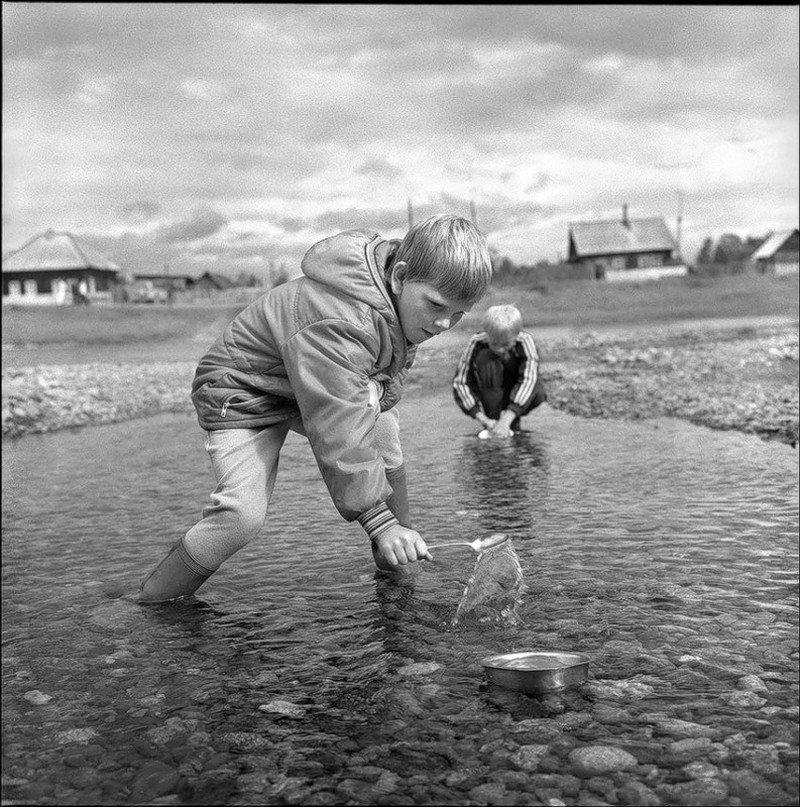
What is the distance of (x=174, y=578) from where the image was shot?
4254 millimetres

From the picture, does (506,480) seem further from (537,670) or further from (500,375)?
(537,670)

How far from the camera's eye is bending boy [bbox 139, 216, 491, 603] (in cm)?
378

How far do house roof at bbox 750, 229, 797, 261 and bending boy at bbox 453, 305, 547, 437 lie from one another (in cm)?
9326

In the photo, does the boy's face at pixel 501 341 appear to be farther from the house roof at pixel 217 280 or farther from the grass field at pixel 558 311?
the house roof at pixel 217 280

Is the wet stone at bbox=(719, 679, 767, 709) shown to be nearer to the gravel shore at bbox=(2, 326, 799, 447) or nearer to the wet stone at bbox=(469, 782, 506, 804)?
the wet stone at bbox=(469, 782, 506, 804)

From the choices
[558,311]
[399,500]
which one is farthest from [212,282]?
[399,500]

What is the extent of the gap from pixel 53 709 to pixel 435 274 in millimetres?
2054

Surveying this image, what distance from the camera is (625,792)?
2.57 meters

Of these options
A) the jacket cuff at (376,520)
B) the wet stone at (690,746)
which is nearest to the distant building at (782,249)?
the jacket cuff at (376,520)

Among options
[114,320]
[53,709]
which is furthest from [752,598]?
[114,320]

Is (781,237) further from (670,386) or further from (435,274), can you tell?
(435,274)

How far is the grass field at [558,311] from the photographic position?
40844mm

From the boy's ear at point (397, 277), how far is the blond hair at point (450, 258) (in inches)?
1.1

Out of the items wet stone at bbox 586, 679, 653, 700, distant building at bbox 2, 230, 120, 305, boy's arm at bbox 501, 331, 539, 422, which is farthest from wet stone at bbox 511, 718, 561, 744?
distant building at bbox 2, 230, 120, 305
